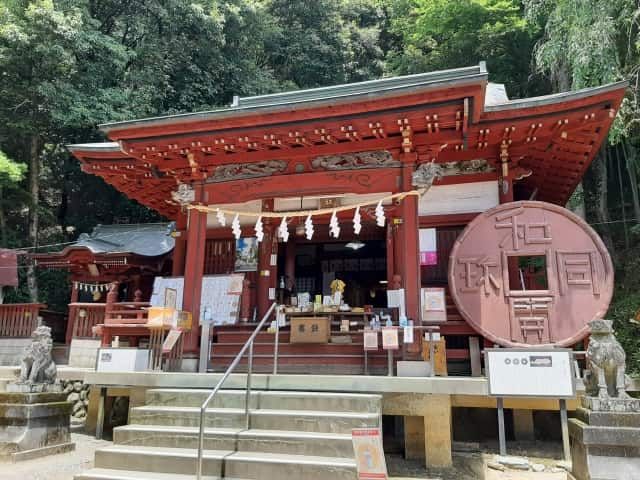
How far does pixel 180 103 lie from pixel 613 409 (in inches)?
745

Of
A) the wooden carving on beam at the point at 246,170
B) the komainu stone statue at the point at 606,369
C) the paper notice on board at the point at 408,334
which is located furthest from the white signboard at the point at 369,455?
the wooden carving on beam at the point at 246,170

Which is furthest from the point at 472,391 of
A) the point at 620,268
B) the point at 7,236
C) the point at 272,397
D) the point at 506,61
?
the point at 7,236

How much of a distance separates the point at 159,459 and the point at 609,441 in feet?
13.9

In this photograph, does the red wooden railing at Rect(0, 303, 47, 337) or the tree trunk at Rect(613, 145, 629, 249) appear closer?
the red wooden railing at Rect(0, 303, 47, 337)

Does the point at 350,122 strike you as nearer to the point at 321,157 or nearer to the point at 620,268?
the point at 321,157

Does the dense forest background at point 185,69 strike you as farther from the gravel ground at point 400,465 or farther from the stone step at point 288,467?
the stone step at point 288,467

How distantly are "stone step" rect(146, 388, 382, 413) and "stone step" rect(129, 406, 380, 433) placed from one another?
9cm

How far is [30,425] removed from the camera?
236 inches

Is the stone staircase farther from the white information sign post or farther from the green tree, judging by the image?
the green tree

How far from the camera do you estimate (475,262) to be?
7.62 metres

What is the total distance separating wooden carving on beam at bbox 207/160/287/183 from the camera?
815 cm

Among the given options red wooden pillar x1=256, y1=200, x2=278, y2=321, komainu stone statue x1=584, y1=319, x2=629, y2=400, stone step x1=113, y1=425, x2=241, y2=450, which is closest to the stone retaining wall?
red wooden pillar x1=256, y1=200, x2=278, y2=321

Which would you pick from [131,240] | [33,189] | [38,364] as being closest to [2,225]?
[33,189]

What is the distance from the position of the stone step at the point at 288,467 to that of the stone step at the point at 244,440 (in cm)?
9
